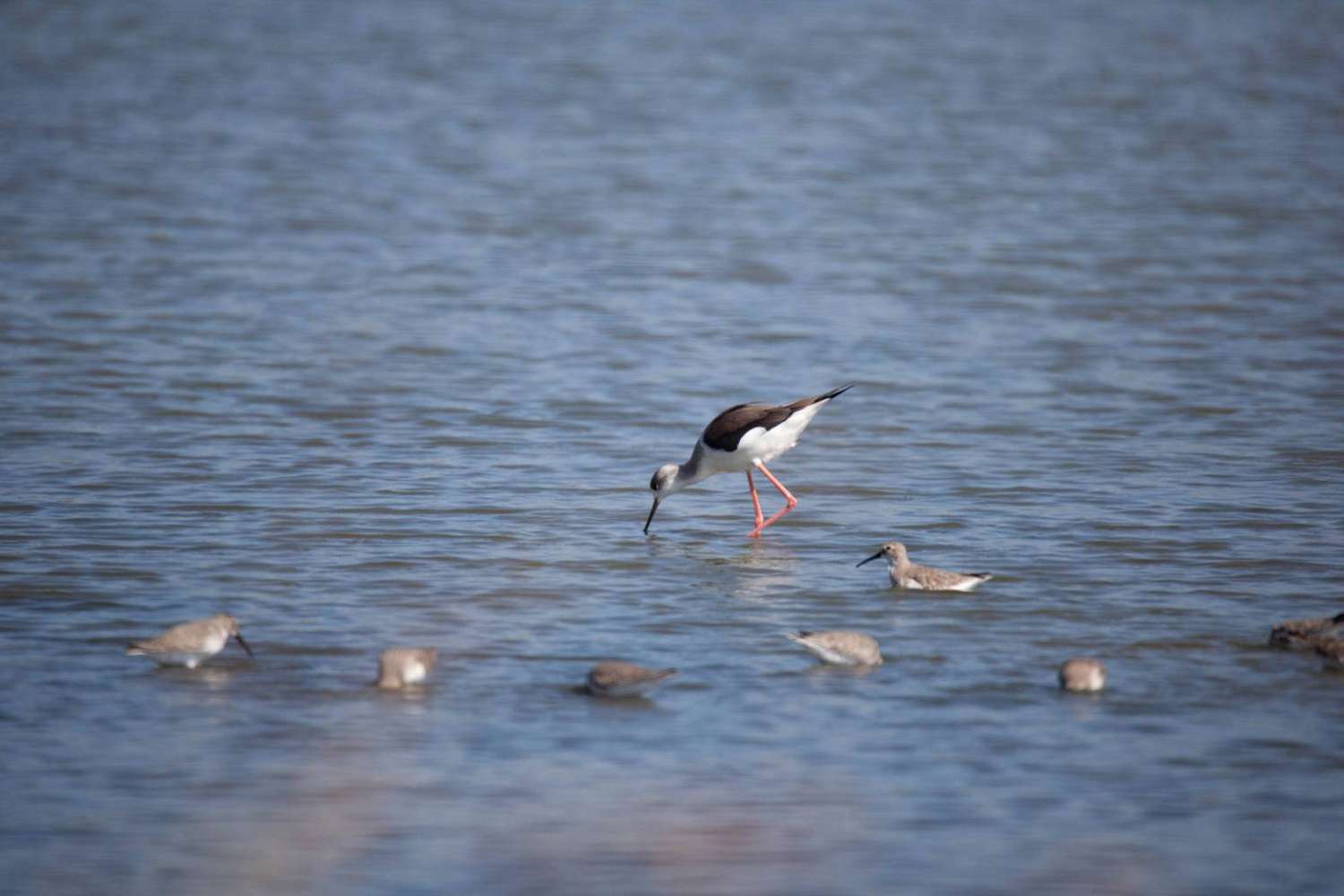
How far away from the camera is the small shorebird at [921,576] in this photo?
11836mm

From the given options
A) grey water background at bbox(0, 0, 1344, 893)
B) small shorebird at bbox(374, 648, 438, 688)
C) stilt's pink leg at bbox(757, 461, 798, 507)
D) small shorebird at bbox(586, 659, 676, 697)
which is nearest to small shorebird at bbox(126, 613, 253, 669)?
grey water background at bbox(0, 0, 1344, 893)

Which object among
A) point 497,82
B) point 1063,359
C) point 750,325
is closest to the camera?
point 1063,359

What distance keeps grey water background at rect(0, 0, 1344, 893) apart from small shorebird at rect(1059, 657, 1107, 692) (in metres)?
0.12

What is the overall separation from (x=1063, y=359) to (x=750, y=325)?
3927mm

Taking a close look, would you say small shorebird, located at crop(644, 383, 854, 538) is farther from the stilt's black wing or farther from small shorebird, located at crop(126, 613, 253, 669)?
small shorebird, located at crop(126, 613, 253, 669)

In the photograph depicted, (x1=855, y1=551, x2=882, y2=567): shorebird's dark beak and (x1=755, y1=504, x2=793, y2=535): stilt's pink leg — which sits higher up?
(x1=855, y1=551, x2=882, y2=567): shorebird's dark beak

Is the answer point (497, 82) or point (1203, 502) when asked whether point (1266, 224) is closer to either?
point (1203, 502)

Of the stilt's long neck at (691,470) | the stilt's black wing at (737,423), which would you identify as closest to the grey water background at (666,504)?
the stilt's long neck at (691,470)

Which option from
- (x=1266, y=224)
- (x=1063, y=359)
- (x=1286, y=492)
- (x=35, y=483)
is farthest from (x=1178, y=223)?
(x=35, y=483)

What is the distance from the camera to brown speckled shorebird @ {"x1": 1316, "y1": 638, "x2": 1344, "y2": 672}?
33.7 feet

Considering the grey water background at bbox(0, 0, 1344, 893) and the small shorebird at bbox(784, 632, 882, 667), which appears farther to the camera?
the small shorebird at bbox(784, 632, 882, 667)

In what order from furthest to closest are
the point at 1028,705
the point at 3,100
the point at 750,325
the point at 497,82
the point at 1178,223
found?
1. the point at 497,82
2. the point at 3,100
3. the point at 1178,223
4. the point at 750,325
5. the point at 1028,705

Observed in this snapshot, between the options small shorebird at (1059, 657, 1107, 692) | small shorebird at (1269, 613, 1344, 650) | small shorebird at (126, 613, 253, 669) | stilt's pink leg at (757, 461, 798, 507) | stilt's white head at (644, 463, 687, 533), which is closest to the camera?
small shorebird at (1059, 657, 1107, 692)

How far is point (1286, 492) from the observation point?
14750 mm
